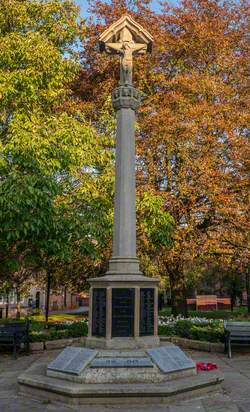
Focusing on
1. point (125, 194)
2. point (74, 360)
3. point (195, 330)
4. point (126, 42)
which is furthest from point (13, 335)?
point (126, 42)

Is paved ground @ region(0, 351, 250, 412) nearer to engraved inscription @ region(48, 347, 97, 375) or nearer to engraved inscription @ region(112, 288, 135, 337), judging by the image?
engraved inscription @ region(48, 347, 97, 375)

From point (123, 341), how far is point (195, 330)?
259 inches

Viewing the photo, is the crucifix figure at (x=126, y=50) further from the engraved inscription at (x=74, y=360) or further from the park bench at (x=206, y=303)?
the park bench at (x=206, y=303)

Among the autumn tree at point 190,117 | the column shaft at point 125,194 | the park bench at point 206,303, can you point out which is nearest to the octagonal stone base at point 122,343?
the column shaft at point 125,194

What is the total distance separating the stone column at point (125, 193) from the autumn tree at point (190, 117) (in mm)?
6861

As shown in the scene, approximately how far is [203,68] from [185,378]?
55.2 ft

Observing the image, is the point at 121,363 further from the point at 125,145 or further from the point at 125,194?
the point at 125,145

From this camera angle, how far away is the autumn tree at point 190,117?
19219 mm

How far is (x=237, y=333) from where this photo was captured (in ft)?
45.3

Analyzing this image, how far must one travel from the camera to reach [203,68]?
22422 millimetres

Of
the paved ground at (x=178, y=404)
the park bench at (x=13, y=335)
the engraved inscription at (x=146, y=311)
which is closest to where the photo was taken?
the paved ground at (x=178, y=404)

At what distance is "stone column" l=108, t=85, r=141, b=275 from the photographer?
10211mm

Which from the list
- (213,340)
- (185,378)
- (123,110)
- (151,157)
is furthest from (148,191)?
(185,378)

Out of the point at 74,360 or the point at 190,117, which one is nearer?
the point at 74,360
